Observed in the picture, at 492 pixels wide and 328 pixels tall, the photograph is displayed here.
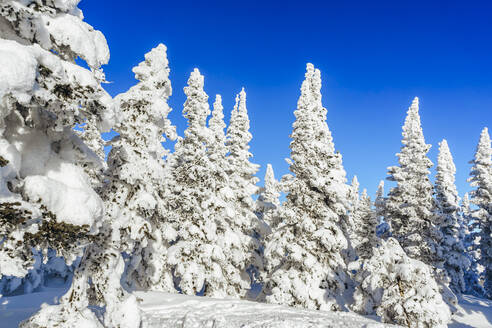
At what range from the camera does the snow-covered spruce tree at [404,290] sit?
1320 cm

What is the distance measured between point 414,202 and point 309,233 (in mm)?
11750

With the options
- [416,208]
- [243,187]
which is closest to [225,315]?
[243,187]

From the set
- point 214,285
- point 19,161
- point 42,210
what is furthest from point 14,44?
point 214,285

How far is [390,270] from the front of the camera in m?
14.5

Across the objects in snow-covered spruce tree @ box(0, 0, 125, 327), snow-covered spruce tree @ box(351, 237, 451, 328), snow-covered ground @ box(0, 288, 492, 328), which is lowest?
snow-covered ground @ box(0, 288, 492, 328)

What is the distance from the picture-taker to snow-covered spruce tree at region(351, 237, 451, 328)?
43.3 feet

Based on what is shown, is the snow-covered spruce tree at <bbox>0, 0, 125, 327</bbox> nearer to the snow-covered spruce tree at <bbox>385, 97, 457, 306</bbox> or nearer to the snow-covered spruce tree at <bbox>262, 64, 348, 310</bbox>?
the snow-covered spruce tree at <bbox>262, 64, 348, 310</bbox>

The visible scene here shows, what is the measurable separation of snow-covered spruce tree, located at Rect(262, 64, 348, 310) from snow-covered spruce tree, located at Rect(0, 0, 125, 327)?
13112 mm

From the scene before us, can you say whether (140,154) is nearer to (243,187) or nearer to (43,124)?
(43,124)

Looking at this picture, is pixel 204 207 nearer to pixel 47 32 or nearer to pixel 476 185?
pixel 47 32

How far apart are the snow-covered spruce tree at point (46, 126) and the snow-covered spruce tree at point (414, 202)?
24.1 meters

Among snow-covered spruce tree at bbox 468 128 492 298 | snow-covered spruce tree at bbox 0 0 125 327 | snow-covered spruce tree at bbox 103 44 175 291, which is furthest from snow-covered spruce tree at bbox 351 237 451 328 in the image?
snow-covered spruce tree at bbox 468 128 492 298

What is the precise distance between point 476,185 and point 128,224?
32523 mm

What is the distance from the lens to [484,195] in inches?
1219
